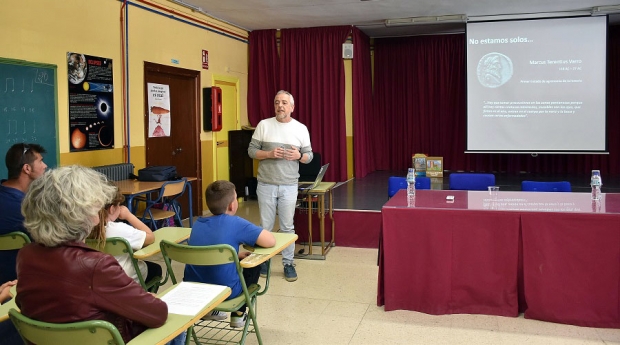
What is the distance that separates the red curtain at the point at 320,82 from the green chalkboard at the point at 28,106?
416cm

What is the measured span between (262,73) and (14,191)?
5784mm

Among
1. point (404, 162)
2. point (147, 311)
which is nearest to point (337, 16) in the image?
point (404, 162)

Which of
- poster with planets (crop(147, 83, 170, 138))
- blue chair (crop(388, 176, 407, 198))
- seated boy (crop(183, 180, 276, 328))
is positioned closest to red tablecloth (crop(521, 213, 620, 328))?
seated boy (crop(183, 180, 276, 328))

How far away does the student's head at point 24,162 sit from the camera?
10.3ft

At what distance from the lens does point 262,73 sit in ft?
27.7

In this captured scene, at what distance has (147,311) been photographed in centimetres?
171

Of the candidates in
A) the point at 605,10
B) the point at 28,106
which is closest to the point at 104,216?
the point at 28,106

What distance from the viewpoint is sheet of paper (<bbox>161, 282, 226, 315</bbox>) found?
1895 millimetres

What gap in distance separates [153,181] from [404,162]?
551 centimetres

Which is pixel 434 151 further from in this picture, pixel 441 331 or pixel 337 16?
pixel 441 331

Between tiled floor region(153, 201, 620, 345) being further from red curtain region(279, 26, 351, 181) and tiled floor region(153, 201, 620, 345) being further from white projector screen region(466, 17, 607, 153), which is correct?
white projector screen region(466, 17, 607, 153)

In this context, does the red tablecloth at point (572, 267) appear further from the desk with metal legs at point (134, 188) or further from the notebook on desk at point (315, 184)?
the desk with metal legs at point (134, 188)

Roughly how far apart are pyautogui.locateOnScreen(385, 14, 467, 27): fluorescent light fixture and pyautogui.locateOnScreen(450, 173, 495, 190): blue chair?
3.61m

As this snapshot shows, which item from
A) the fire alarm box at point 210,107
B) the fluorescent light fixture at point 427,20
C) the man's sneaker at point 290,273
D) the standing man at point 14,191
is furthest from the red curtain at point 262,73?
the standing man at point 14,191
